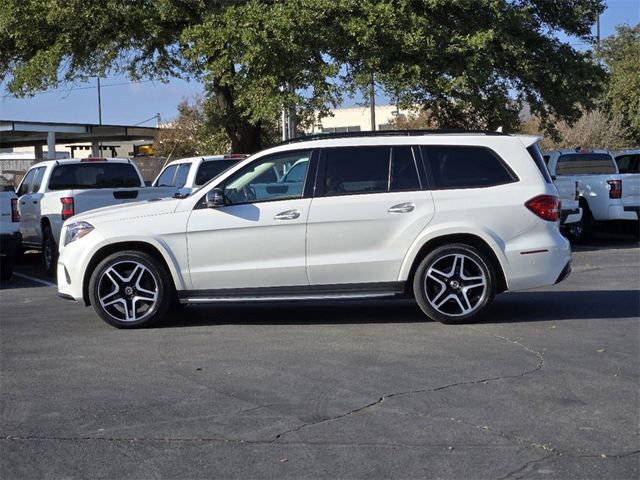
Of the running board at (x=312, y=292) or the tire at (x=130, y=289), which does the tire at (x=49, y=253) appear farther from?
the running board at (x=312, y=292)

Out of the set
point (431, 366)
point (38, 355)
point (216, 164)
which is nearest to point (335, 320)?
point (431, 366)

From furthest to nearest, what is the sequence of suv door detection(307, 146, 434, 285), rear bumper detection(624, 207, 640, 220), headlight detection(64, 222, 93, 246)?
rear bumper detection(624, 207, 640, 220), headlight detection(64, 222, 93, 246), suv door detection(307, 146, 434, 285)

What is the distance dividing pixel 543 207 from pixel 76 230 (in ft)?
15.3

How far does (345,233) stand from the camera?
342 inches

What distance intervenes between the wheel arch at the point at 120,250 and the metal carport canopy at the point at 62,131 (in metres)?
26.0

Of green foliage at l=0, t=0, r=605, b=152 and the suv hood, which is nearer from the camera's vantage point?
the suv hood

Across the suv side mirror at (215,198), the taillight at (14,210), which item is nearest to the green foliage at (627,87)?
the taillight at (14,210)

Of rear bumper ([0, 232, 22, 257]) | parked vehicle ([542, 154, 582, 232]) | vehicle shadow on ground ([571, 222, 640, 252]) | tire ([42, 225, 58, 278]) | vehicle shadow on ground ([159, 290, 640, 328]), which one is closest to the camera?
vehicle shadow on ground ([159, 290, 640, 328])

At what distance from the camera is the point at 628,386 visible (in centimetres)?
653

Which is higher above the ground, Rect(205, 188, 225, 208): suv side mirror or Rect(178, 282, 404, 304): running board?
Rect(205, 188, 225, 208): suv side mirror

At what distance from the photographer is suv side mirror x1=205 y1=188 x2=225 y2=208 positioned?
8688mm

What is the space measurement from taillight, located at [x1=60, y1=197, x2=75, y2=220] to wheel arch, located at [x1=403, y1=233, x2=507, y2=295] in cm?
708

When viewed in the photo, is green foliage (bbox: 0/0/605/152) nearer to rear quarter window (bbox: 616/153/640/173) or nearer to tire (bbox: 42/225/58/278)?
rear quarter window (bbox: 616/153/640/173)

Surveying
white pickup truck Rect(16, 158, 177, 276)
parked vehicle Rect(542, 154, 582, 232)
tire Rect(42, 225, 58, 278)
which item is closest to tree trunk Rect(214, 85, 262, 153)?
white pickup truck Rect(16, 158, 177, 276)
